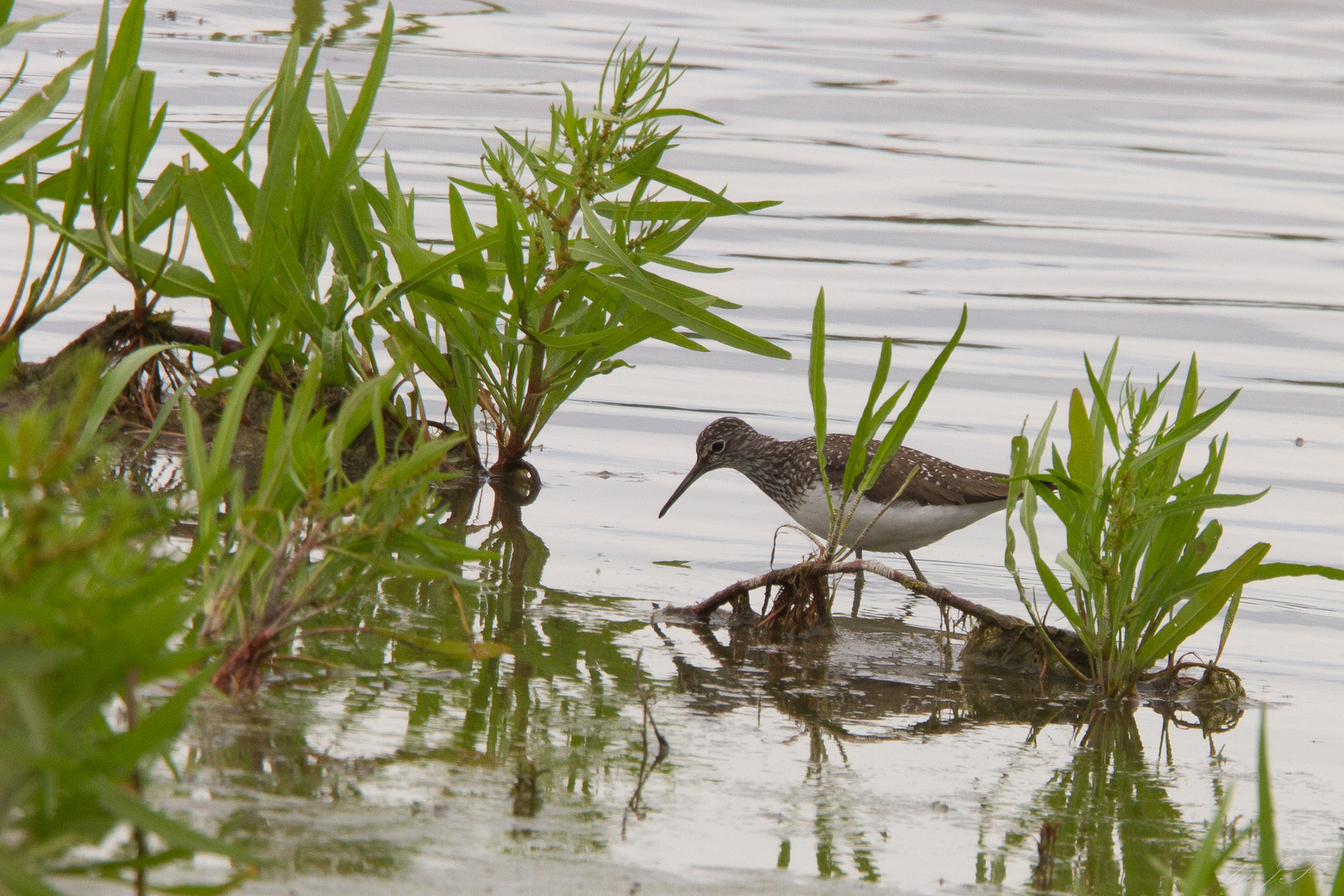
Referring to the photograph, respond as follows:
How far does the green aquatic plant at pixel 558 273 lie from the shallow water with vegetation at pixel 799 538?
547 mm

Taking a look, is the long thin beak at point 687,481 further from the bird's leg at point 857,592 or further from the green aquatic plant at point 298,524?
the green aquatic plant at point 298,524

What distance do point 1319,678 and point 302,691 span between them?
3179 mm

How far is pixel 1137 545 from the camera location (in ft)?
13.8

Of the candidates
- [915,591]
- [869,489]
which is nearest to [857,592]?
[915,591]

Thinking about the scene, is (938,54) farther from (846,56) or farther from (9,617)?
(9,617)

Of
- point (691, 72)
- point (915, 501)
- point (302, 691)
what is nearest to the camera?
point (302, 691)

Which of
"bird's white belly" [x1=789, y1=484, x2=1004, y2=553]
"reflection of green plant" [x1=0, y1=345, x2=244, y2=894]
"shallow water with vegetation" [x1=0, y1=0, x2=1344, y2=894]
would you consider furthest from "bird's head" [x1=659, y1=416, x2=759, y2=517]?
"reflection of green plant" [x1=0, y1=345, x2=244, y2=894]

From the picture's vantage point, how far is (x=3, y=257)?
8.36 metres

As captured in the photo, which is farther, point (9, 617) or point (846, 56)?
point (846, 56)

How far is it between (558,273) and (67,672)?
349 cm

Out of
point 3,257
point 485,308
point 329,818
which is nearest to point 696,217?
point 485,308

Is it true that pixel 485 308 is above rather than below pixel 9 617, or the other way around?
above

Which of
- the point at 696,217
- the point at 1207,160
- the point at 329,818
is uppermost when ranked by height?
the point at 1207,160

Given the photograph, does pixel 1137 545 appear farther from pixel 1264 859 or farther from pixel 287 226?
pixel 287 226
